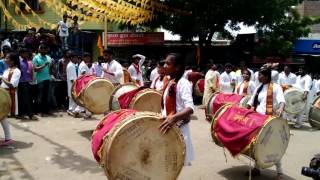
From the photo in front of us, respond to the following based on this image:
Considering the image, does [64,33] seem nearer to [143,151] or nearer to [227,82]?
[227,82]

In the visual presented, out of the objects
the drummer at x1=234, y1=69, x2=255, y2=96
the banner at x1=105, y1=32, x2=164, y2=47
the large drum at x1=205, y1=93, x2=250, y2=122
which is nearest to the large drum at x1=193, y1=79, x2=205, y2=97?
the drummer at x1=234, y1=69, x2=255, y2=96

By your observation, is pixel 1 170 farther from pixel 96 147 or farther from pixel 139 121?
pixel 139 121

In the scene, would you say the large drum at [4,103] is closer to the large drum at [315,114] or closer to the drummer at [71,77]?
the drummer at [71,77]

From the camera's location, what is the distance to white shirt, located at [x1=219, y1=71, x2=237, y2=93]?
46.1ft

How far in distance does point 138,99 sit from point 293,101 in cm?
483

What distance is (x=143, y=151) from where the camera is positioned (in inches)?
190

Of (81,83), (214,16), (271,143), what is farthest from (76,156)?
(214,16)

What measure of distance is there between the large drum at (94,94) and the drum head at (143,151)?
14.7ft

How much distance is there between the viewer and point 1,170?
22.1ft

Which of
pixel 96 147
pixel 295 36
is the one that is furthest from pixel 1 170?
pixel 295 36

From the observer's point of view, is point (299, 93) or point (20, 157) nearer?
point (20, 157)

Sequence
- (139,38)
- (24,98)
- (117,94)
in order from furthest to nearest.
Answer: (139,38) < (24,98) < (117,94)

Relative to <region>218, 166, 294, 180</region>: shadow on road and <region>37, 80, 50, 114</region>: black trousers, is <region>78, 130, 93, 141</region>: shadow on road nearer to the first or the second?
<region>37, 80, 50, 114</region>: black trousers

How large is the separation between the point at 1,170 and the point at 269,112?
415 centimetres
